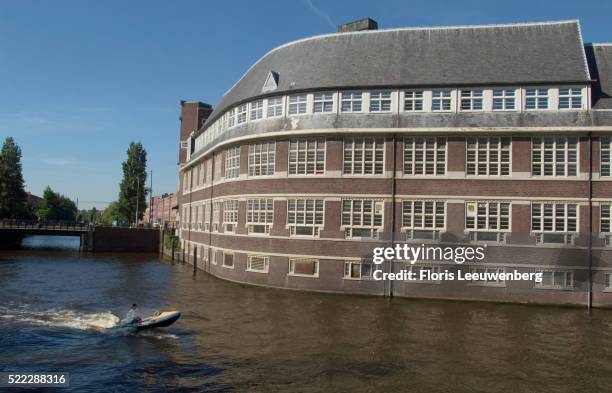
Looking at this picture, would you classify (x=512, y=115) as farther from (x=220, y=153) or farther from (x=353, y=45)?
(x=220, y=153)

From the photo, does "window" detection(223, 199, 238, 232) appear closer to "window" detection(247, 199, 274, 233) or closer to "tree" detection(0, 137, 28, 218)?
"window" detection(247, 199, 274, 233)

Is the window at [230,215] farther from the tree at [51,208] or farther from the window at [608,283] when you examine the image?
the tree at [51,208]

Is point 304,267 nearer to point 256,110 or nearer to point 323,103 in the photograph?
point 323,103

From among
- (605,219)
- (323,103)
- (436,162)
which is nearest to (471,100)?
(436,162)

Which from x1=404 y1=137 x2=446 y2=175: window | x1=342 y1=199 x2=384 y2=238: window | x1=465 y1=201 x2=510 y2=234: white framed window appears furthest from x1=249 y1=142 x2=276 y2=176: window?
x1=465 y1=201 x2=510 y2=234: white framed window

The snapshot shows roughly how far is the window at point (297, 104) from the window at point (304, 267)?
9915mm

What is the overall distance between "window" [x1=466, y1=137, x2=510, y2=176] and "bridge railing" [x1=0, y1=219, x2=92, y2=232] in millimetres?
61615

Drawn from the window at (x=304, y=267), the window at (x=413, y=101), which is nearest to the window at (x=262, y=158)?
the window at (x=304, y=267)

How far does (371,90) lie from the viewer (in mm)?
32031

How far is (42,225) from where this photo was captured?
7488 cm

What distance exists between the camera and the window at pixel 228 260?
36938mm


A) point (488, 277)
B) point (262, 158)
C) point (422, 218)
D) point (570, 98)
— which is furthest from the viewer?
point (262, 158)

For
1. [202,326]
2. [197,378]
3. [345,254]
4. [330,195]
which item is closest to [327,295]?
[345,254]

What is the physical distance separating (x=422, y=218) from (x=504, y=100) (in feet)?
28.9
